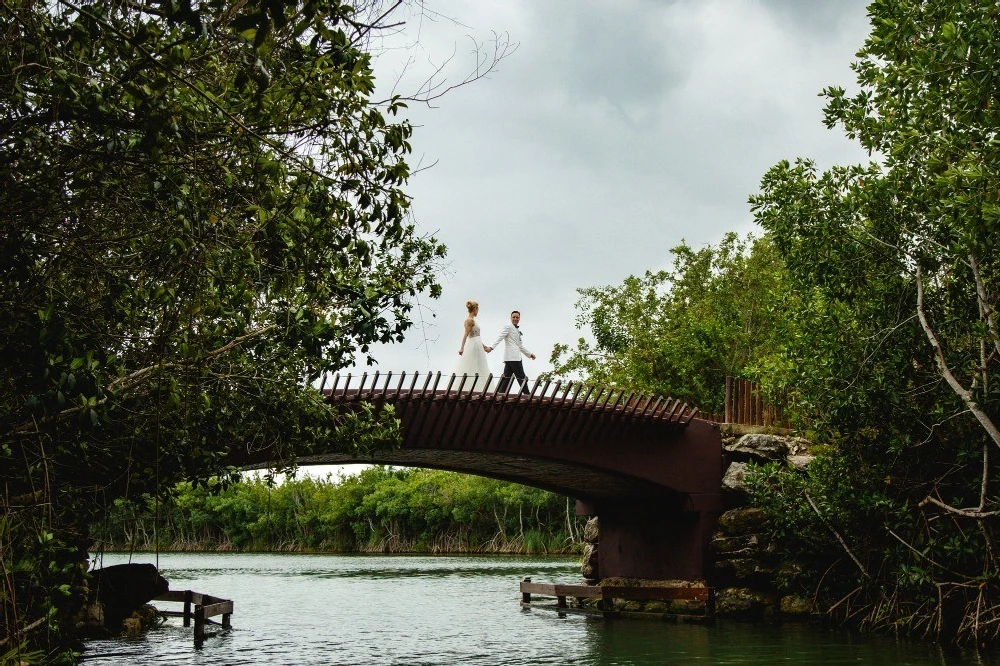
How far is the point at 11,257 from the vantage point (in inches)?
206

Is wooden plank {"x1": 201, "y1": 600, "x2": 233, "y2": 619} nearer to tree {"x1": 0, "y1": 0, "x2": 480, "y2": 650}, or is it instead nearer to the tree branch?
tree {"x1": 0, "y1": 0, "x2": 480, "y2": 650}

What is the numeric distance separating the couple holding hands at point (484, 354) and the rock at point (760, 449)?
446 cm

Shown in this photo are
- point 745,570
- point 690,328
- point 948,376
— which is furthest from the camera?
point 690,328

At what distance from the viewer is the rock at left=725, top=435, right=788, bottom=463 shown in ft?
62.1

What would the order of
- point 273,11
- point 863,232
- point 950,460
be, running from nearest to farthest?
1. point 273,11
2. point 863,232
3. point 950,460

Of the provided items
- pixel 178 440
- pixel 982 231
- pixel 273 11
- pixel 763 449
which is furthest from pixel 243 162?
pixel 763 449

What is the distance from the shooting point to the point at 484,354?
18.1m

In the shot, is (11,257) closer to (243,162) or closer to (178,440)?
(243,162)

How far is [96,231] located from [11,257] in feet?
4.37

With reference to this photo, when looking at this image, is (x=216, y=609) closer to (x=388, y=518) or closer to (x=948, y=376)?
(x=948, y=376)

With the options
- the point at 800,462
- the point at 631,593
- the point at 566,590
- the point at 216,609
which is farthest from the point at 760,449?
the point at 216,609

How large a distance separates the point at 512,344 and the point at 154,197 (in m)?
13.3

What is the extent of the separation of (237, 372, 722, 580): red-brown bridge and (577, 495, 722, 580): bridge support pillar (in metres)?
0.02

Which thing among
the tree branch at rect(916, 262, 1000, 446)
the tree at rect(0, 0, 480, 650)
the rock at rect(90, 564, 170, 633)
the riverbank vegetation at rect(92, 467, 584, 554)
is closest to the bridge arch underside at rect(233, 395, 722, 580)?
the rock at rect(90, 564, 170, 633)
